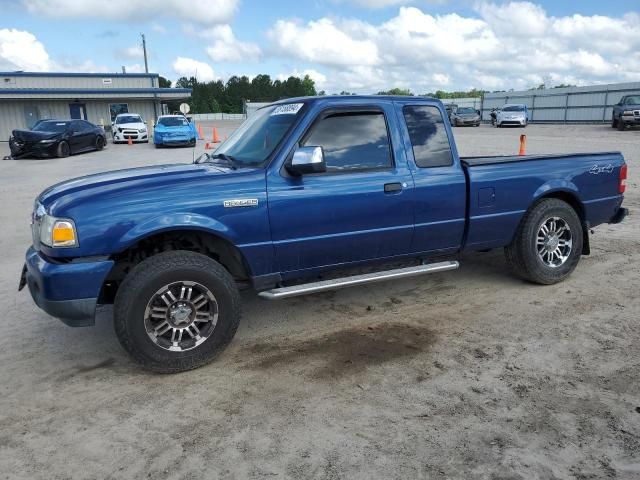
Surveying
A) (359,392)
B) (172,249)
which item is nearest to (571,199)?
(359,392)

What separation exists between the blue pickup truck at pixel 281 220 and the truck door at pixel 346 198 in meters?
0.01

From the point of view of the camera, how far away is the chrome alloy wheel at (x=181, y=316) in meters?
3.59

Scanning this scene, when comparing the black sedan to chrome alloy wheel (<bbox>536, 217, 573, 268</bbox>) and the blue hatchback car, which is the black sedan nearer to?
the blue hatchback car

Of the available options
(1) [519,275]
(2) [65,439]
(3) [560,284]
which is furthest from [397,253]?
(2) [65,439]

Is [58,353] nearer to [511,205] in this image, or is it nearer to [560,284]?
[511,205]

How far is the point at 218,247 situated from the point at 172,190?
0.59 meters

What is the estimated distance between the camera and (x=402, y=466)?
8.62ft

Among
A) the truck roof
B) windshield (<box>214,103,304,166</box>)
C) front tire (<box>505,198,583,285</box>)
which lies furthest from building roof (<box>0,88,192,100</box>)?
front tire (<box>505,198,583,285</box>)

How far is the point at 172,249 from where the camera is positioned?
396cm

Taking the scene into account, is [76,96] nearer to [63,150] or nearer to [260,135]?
[63,150]

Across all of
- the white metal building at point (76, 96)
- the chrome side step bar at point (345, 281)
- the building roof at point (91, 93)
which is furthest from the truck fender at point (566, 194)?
the building roof at point (91, 93)

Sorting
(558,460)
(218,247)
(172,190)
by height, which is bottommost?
(558,460)

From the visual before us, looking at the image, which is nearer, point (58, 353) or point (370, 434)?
point (370, 434)

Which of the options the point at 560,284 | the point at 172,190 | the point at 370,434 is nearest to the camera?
the point at 370,434
